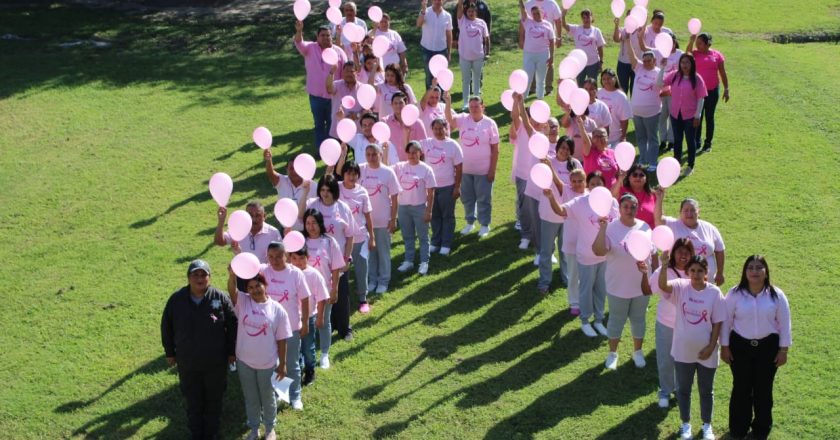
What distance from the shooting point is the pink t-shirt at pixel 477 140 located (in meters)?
11.3

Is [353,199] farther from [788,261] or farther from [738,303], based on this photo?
[788,261]

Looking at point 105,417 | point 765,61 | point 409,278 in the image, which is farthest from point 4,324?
point 765,61

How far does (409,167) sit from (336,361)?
2.40 m

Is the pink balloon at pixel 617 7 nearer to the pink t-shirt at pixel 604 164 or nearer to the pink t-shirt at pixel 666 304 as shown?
the pink t-shirt at pixel 604 164

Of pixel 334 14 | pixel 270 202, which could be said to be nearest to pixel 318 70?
pixel 334 14

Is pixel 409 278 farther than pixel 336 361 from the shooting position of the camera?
Yes

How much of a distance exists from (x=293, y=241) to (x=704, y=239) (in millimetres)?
3523

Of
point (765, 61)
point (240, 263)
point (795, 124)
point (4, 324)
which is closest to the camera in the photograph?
point (240, 263)

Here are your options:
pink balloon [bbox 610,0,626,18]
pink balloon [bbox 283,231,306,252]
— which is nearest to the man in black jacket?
pink balloon [bbox 283,231,306,252]

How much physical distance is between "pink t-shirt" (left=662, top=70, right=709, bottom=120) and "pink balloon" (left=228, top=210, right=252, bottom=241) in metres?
6.78

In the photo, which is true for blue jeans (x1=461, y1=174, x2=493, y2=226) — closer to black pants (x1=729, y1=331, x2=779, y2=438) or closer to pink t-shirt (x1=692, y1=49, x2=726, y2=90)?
pink t-shirt (x1=692, y1=49, x2=726, y2=90)

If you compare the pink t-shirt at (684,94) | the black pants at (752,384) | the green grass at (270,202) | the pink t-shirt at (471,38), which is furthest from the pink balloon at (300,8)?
the black pants at (752,384)

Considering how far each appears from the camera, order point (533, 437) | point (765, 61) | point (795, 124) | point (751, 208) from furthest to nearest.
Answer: point (765, 61) → point (795, 124) → point (751, 208) → point (533, 437)

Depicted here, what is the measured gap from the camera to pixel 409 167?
35.1 ft
